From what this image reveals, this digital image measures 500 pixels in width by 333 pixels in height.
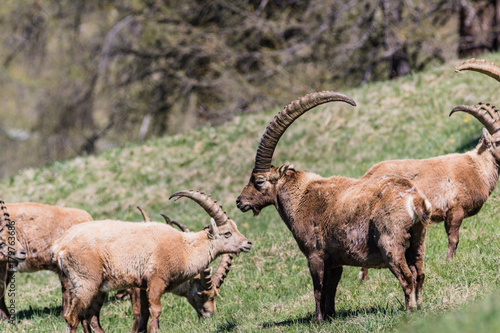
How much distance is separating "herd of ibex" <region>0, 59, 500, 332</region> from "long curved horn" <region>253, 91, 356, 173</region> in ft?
0.05

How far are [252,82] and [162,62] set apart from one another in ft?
14.6

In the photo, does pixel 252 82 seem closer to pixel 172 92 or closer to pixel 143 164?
pixel 172 92

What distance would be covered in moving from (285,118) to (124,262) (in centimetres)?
313

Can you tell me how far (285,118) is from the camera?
8992 mm

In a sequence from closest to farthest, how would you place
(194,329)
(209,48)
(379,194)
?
1. (379,194)
2. (194,329)
3. (209,48)

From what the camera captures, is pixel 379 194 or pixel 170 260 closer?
pixel 379 194

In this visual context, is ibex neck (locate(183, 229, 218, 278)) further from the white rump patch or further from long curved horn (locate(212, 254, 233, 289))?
the white rump patch

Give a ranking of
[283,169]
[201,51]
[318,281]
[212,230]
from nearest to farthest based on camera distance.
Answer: [318,281] → [283,169] → [212,230] → [201,51]

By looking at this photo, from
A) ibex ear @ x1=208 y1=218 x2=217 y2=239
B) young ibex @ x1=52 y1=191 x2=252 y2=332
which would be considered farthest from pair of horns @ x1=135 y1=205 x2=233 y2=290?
young ibex @ x1=52 y1=191 x2=252 y2=332

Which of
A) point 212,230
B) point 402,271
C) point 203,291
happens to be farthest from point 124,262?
point 402,271

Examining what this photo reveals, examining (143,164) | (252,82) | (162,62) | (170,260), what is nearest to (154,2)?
(162,62)

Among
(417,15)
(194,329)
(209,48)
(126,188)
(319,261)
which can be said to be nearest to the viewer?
(319,261)

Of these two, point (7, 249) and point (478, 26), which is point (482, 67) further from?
point (478, 26)

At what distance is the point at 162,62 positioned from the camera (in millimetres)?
30391
